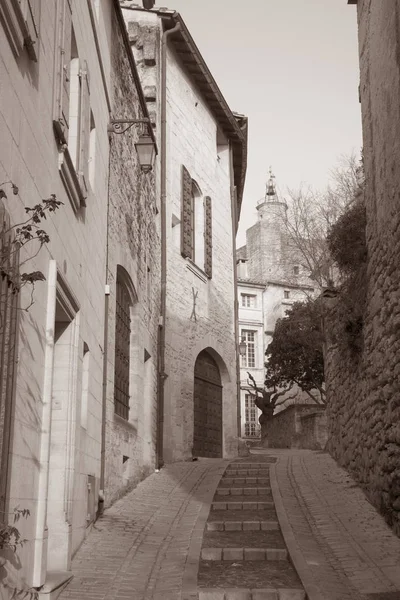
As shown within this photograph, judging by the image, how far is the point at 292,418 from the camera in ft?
79.5

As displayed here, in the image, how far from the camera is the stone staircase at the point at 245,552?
247 inches

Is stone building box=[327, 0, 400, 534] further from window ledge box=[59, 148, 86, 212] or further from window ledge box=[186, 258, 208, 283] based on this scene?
window ledge box=[186, 258, 208, 283]

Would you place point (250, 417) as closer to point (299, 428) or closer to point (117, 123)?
point (299, 428)

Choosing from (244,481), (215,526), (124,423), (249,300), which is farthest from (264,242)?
(215,526)

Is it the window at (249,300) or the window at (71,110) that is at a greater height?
the window at (249,300)

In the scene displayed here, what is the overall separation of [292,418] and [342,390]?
11782 mm

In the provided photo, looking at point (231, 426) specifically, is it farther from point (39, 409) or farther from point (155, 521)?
point (39, 409)

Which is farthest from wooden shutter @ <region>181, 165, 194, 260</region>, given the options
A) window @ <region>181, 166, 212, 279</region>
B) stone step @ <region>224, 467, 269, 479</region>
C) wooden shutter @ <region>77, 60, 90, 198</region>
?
wooden shutter @ <region>77, 60, 90, 198</region>

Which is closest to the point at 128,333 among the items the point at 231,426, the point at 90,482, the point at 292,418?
the point at 90,482

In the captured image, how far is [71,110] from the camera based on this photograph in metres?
7.55

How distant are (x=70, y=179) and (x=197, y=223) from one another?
1165 centimetres

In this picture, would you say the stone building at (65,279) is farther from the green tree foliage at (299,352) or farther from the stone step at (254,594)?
the green tree foliage at (299,352)

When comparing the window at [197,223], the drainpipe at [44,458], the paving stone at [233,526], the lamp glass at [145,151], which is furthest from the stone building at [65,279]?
the window at [197,223]

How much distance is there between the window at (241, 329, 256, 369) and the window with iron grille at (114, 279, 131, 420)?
31.6 metres
